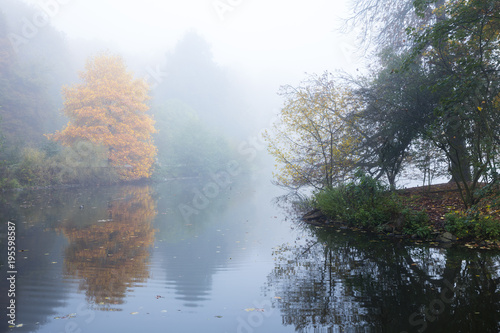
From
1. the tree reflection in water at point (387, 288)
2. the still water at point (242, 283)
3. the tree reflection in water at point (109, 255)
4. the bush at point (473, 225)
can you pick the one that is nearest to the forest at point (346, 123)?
the bush at point (473, 225)

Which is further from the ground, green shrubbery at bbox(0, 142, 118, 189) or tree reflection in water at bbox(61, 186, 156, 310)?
green shrubbery at bbox(0, 142, 118, 189)

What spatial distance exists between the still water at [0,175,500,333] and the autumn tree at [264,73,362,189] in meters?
3.52

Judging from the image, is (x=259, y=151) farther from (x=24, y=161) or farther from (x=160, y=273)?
(x=160, y=273)

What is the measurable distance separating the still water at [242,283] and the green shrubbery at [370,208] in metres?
0.69

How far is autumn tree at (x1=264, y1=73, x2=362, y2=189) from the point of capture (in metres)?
12.7

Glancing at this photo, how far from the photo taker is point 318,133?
42.1 ft

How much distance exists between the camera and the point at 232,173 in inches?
1977

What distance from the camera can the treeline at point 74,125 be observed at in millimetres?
24719

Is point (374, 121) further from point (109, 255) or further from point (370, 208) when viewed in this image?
point (109, 255)

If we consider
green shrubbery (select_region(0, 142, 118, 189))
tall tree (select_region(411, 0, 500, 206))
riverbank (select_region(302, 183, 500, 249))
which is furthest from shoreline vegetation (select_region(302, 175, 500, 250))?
green shrubbery (select_region(0, 142, 118, 189))

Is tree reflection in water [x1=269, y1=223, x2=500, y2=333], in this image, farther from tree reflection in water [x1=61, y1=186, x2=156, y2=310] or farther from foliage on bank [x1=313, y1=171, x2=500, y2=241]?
tree reflection in water [x1=61, y1=186, x2=156, y2=310]

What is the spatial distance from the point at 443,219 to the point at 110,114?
24.4 meters

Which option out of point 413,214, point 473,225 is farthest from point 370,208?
point 473,225

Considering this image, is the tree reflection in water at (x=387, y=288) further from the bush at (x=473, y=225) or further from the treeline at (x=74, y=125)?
the treeline at (x=74, y=125)
